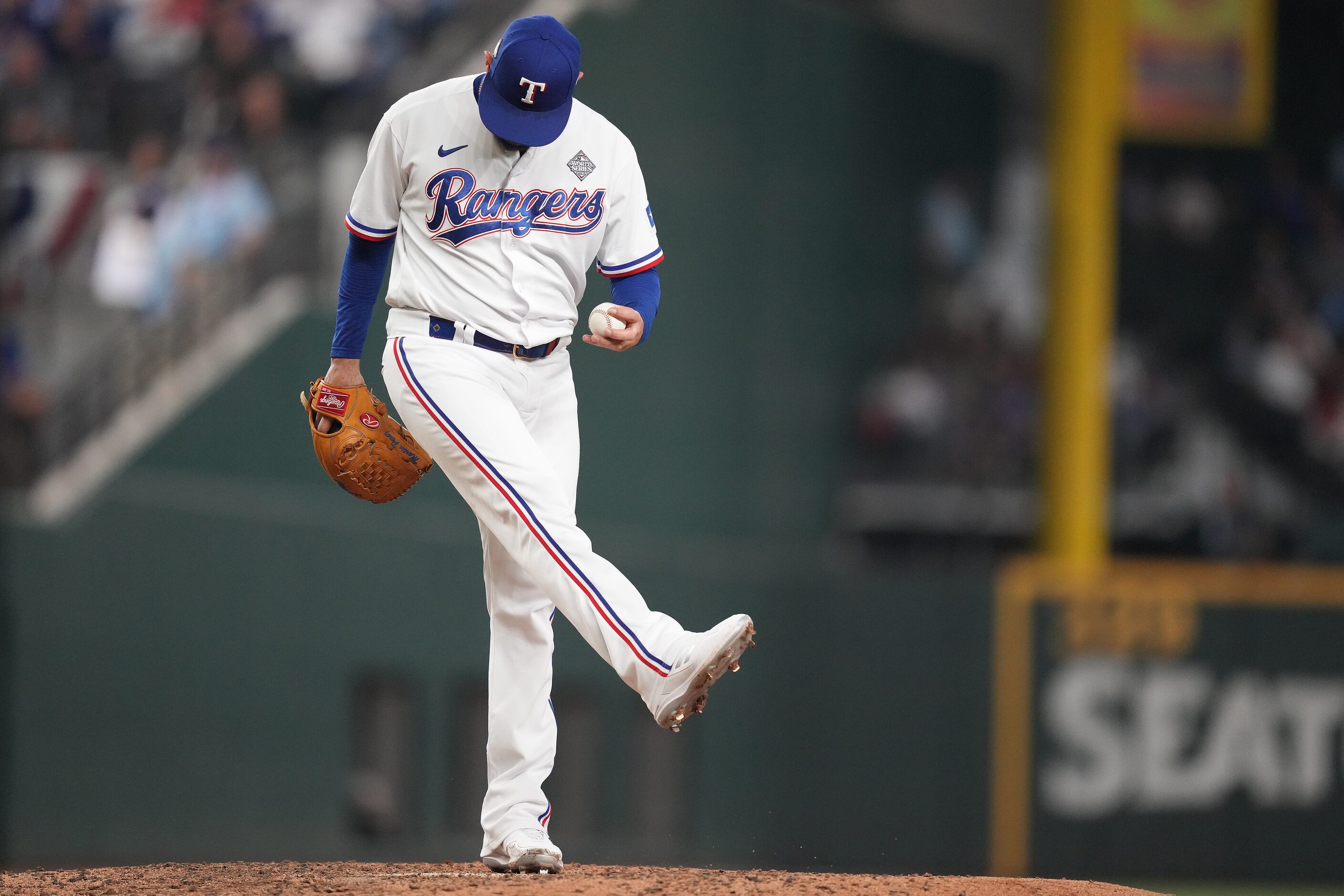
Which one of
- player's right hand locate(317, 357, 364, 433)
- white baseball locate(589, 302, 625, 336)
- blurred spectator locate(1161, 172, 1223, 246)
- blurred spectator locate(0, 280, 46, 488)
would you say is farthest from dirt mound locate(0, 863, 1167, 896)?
blurred spectator locate(1161, 172, 1223, 246)

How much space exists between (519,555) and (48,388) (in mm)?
6444

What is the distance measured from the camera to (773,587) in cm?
1109

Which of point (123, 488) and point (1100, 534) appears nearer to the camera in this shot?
point (123, 488)

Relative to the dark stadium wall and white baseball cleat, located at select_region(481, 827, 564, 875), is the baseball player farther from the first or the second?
the dark stadium wall

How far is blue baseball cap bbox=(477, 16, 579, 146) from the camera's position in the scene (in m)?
4.05

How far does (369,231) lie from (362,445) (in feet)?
1.76

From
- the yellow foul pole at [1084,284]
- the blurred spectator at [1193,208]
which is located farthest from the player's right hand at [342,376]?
the blurred spectator at [1193,208]

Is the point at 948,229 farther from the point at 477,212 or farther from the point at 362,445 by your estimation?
the point at 477,212

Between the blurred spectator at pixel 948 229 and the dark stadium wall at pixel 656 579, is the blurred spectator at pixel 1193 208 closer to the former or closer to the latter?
the blurred spectator at pixel 948 229

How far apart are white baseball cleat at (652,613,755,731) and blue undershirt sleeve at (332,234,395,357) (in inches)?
44.1

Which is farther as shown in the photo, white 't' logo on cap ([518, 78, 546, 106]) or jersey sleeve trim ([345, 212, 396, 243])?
jersey sleeve trim ([345, 212, 396, 243])

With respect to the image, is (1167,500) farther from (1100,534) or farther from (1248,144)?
(1248,144)

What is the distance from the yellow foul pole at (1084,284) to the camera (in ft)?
36.8

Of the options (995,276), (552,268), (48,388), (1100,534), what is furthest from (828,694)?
(552,268)
